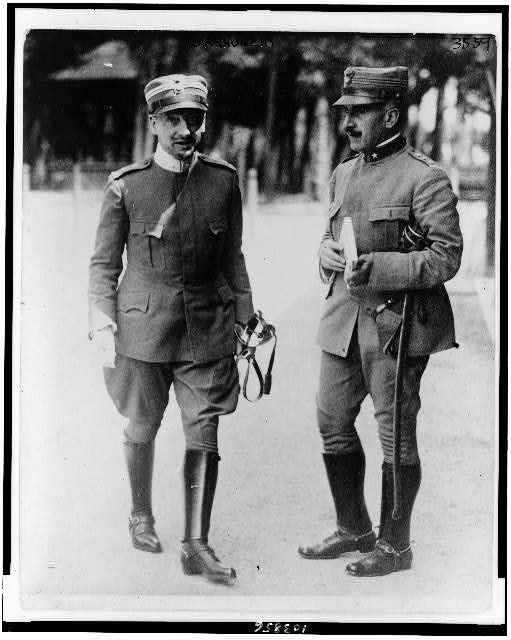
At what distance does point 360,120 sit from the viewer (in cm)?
385

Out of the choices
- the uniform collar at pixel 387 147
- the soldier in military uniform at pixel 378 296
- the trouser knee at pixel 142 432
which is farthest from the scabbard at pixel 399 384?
the trouser knee at pixel 142 432

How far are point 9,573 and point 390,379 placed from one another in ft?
5.96

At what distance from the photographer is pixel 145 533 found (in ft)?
13.0

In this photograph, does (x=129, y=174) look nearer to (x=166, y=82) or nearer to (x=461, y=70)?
(x=166, y=82)

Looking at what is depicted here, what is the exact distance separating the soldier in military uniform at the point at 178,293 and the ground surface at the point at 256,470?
0.24 ft

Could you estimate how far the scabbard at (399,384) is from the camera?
3781mm

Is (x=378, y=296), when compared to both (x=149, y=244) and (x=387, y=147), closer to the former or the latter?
(x=387, y=147)

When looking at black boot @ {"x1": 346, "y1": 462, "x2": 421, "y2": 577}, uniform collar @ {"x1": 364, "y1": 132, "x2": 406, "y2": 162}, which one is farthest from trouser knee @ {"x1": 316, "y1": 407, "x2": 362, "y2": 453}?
uniform collar @ {"x1": 364, "y1": 132, "x2": 406, "y2": 162}

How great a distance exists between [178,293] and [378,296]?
0.81 meters

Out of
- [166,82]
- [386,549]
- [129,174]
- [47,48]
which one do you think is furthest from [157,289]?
[386,549]

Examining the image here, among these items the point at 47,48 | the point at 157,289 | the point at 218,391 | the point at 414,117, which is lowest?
the point at 218,391

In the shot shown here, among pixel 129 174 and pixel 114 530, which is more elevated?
pixel 129 174

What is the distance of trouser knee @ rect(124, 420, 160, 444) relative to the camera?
391 cm

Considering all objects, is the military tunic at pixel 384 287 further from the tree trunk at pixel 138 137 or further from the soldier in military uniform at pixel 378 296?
the tree trunk at pixel 138 137
